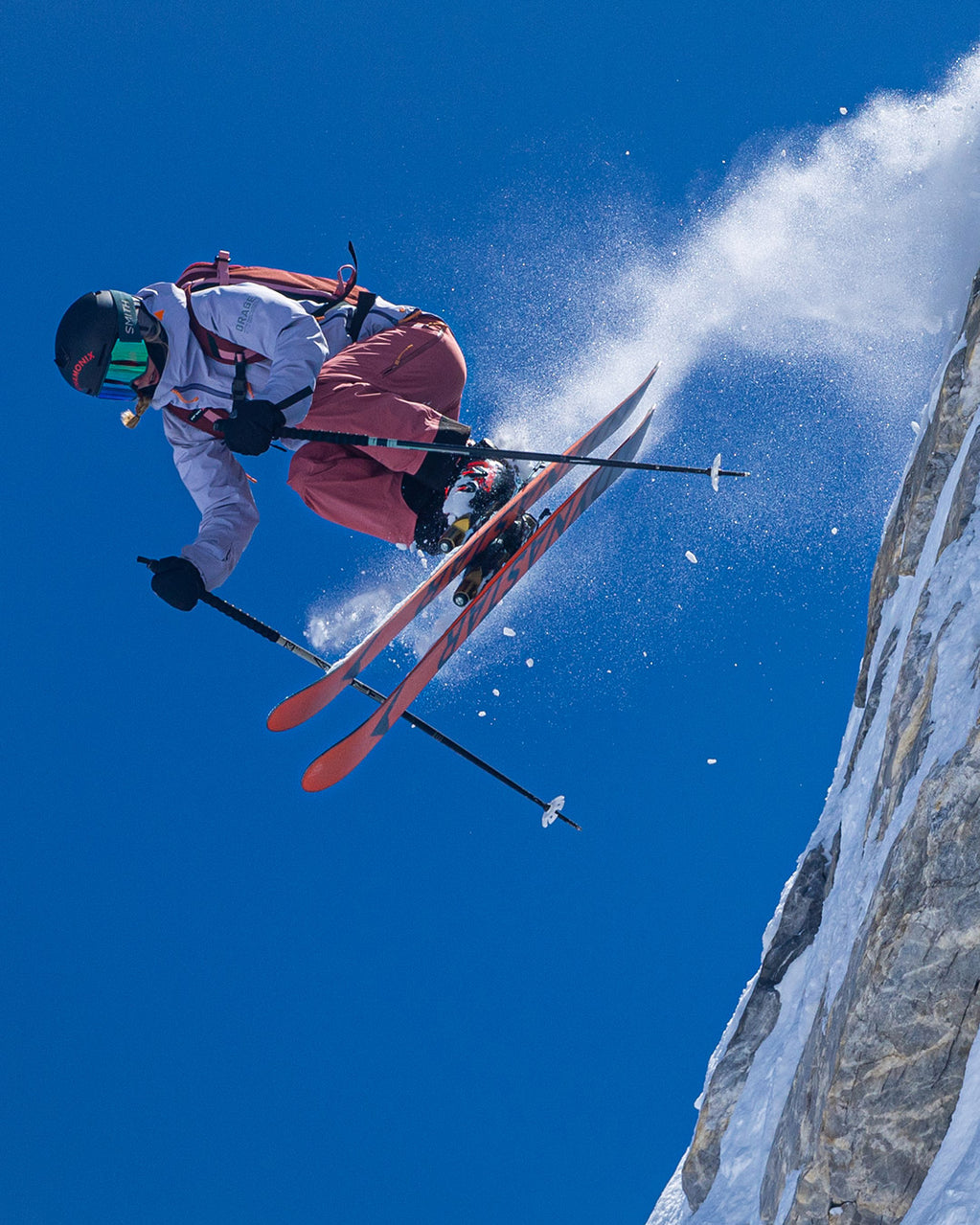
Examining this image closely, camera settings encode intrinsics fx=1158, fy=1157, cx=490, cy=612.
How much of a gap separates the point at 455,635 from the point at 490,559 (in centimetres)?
43

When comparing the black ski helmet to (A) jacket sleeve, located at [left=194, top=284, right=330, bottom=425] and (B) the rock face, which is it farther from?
(B) the rock face

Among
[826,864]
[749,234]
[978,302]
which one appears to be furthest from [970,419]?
[749,234]

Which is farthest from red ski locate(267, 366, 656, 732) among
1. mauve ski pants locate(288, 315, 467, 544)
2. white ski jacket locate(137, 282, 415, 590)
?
white ski jacket locate(137, 282, 415, 590)

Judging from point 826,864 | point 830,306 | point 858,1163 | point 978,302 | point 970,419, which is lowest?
point 858,1163

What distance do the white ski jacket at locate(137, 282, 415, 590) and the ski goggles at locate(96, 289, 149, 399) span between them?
0.13m

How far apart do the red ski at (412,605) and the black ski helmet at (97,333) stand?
168 centimetres

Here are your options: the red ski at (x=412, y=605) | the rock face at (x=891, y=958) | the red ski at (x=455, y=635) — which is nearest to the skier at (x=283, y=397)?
the red ski at (x=412, y=605)

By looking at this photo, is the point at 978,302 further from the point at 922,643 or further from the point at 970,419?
the point at 922,643

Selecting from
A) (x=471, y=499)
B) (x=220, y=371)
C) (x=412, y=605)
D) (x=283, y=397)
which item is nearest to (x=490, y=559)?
(x=471, y=499)

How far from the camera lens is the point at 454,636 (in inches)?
227

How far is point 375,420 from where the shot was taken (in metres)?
5.61

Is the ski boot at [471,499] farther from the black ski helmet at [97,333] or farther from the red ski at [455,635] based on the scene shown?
the black ski helmet at [97,333]

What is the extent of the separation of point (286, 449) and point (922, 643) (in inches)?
123

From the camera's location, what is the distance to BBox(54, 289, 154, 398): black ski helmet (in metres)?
5.28
